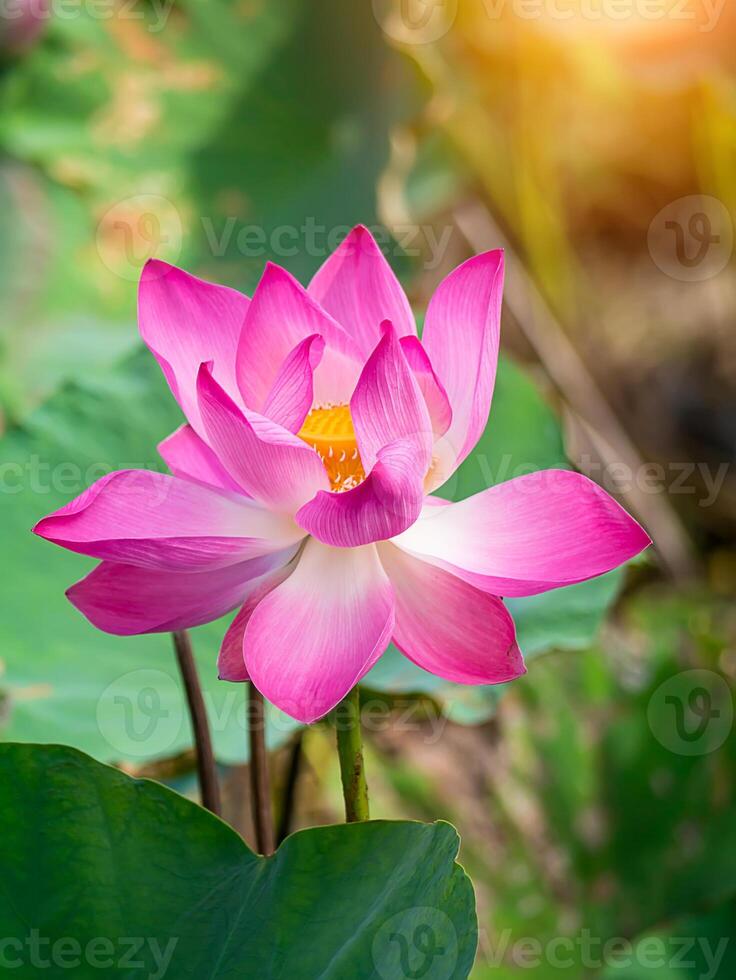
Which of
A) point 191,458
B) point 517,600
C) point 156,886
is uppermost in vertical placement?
point 191,458

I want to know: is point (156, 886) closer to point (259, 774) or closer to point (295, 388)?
point (259, 774)

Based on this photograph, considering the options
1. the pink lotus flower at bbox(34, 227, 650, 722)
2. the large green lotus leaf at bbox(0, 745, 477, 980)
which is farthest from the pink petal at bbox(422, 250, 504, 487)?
the large green lotus leaf at bbox(0, 745, 477, 980)

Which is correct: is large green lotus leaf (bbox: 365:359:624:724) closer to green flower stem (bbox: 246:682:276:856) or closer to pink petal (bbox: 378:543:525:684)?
green flower stem (bbox: 246:682:276:856)

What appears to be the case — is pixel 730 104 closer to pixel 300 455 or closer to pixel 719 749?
pixel 719 749

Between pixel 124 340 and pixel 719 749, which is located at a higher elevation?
pixel 124 340

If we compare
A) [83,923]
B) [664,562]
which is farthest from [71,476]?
[664,562]

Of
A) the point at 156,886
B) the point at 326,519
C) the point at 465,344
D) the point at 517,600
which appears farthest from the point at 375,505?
the point at 517,600

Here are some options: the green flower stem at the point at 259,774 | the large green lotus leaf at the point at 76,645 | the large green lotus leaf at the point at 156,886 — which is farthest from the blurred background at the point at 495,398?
the large green lotus leaf at the point at 156,886
